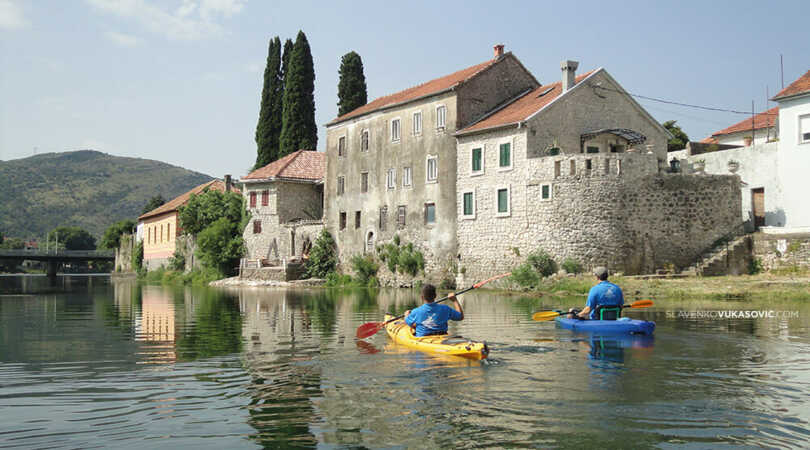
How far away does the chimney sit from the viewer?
121 feet

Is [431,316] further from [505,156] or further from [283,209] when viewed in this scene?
[283,209]

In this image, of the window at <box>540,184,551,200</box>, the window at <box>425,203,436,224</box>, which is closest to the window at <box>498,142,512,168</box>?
the window at <box>540,184,551,200</box>

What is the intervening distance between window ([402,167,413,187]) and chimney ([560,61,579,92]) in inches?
404

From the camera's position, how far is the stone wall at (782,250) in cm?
3077

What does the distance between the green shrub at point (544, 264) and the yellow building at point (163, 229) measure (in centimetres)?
3560

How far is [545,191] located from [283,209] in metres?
23.9

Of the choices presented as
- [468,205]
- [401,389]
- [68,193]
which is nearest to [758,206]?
[468,205]

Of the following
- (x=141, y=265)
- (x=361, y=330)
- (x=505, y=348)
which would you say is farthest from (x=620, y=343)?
(x=141, y=265)

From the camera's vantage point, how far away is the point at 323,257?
4800cm

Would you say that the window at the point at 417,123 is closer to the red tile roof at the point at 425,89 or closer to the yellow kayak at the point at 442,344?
the red tile roof at the point at 425,89

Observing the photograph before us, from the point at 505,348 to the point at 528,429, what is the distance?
628cm

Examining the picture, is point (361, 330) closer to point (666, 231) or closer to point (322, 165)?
point (666, 231)

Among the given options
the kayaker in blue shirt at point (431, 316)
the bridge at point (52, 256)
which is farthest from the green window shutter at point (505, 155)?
the bridge at point (52, 256)

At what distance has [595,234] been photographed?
3362cm
